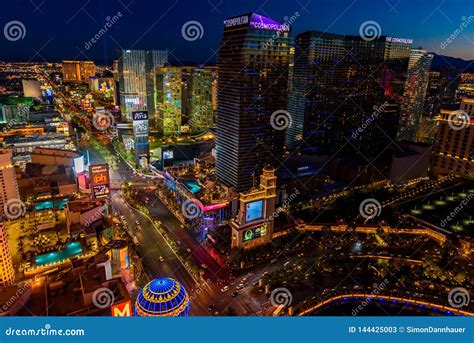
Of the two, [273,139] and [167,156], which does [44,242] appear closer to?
[167,156]

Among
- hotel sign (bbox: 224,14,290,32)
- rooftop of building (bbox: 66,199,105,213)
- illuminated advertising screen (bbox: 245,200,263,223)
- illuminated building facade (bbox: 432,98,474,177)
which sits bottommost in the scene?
rooftop of building (bbox: 66,199,105,213)

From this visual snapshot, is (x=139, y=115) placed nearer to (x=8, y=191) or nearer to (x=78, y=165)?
(x=78, y=165)

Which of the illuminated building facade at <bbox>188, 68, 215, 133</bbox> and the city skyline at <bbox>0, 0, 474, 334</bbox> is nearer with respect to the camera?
the city skyline at <bbox>0, 0, 474, 334</bbox>

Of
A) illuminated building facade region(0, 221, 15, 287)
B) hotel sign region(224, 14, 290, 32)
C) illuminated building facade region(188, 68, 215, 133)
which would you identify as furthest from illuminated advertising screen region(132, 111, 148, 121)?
illuminated building facade region(0, 221, 15, 287)

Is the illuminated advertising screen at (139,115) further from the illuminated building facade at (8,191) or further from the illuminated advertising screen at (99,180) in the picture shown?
the illuminated building facade at (8,191)

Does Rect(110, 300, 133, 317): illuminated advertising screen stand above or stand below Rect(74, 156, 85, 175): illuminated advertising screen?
above

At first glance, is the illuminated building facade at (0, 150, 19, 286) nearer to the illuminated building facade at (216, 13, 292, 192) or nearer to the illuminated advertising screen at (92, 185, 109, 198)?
the illuminated advertising screen at (92, 185, 109, 198)
